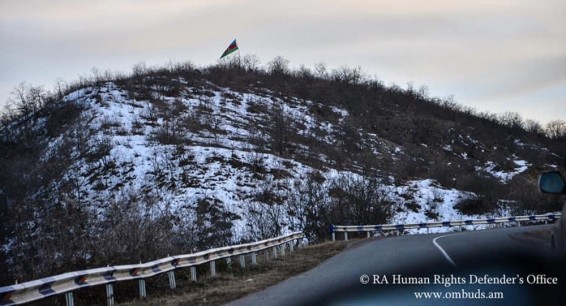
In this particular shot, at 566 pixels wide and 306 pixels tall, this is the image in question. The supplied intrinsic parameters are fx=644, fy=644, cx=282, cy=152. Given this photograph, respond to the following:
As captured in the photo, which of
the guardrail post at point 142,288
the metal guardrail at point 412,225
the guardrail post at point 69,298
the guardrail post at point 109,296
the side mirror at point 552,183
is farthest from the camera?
the metal guardrail at point 412,225

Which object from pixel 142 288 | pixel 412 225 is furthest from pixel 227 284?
pixel 412 225

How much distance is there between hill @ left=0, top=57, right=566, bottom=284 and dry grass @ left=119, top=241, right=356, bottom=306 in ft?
8.19

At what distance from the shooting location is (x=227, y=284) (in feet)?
52.1

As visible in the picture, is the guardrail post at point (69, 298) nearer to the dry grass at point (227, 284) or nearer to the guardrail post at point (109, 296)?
the guardrail post at point (109, 296)

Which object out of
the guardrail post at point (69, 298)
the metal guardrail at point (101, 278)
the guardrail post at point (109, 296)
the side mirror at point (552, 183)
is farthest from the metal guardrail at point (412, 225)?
the side mirror at point (552, 183)

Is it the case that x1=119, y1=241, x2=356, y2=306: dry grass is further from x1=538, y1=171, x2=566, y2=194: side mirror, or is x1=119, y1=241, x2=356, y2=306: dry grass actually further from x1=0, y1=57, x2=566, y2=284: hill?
x1=538, y1=171, x2=566, y2=194: side mirror

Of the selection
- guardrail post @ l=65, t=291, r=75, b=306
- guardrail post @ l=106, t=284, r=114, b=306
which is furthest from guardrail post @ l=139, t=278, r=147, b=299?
guardrail post @ l=65, t=291, r=75, b=306

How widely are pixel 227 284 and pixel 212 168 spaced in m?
41.8

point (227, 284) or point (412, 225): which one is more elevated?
point (227, 284)

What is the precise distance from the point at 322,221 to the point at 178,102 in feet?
135

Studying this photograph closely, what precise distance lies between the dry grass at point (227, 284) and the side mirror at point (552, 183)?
743 centimetres

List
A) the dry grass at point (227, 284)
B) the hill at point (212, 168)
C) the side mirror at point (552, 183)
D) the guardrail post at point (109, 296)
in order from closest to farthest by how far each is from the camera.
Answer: the side mirror at point (552, 183) → the guardrail post at point (109, 296) → the dry grass at point (227, 284) → the hill at point (212, 168)

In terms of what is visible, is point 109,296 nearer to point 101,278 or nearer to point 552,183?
point 101,278

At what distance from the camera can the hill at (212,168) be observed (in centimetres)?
2779
